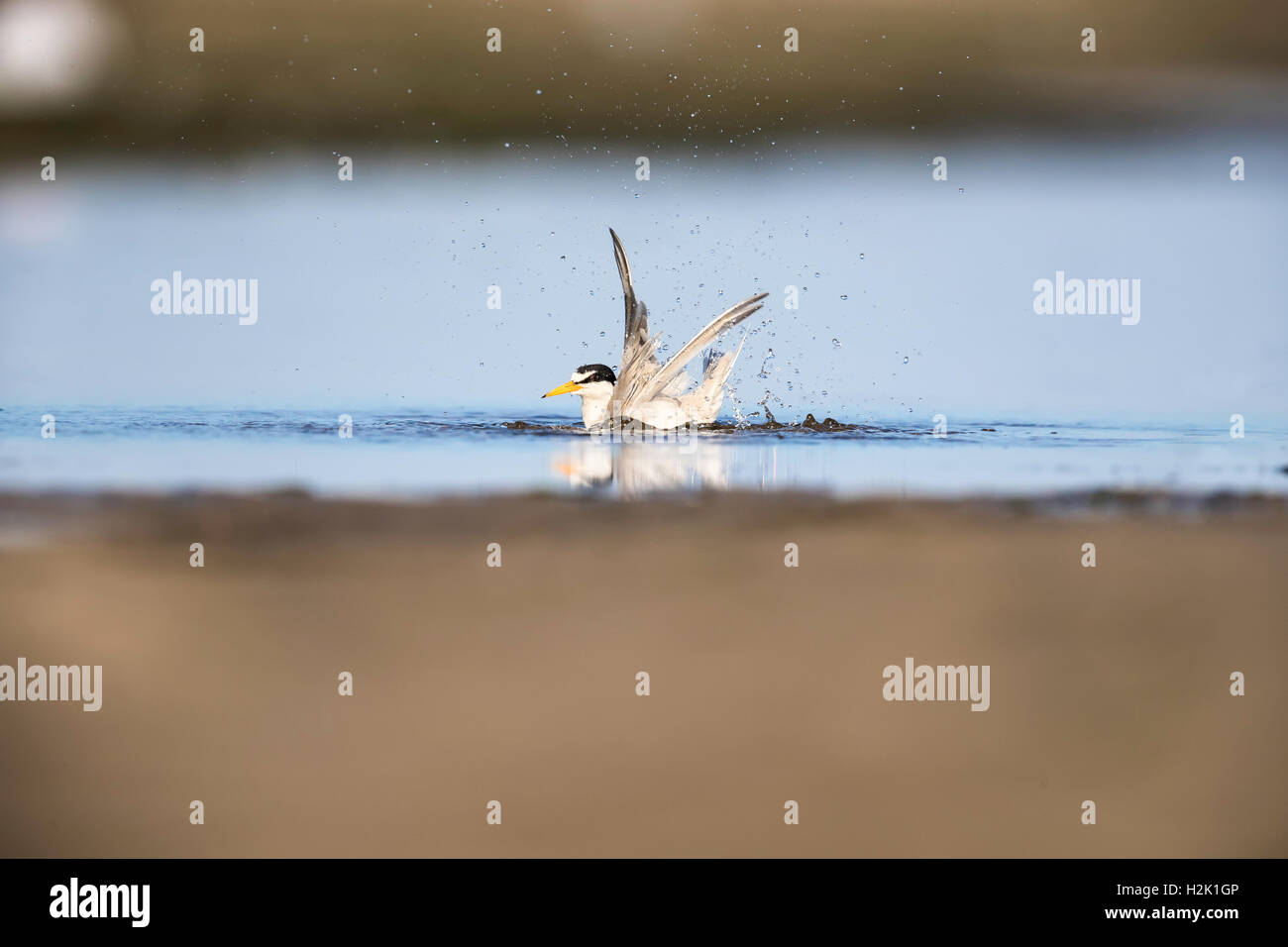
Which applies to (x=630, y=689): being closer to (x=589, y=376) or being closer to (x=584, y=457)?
(x=584, y=457)

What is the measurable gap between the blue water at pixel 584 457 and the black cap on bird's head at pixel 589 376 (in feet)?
0.51

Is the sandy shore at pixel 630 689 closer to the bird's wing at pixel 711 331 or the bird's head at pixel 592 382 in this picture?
the bird's wing at pixel 711 331

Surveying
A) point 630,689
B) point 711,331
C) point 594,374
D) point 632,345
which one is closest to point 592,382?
point 594,374

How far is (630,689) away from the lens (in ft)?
4.96

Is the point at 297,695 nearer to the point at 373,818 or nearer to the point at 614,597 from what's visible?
the point at 373,818

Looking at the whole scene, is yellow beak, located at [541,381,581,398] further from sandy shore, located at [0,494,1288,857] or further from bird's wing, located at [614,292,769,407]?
sandy shore, located at [0,494,1288,857]

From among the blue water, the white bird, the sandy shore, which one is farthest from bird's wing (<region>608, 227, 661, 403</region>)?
the sandy shore

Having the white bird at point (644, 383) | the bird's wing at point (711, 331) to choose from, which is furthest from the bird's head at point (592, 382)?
the bird's wing at point (711, 331)

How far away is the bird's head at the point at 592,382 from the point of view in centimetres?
391

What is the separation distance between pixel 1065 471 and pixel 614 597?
5.04 ft

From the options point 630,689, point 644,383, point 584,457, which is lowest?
point 630,689

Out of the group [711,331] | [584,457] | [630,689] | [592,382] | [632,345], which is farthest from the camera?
[592,382]

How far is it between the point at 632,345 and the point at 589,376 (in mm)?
255
